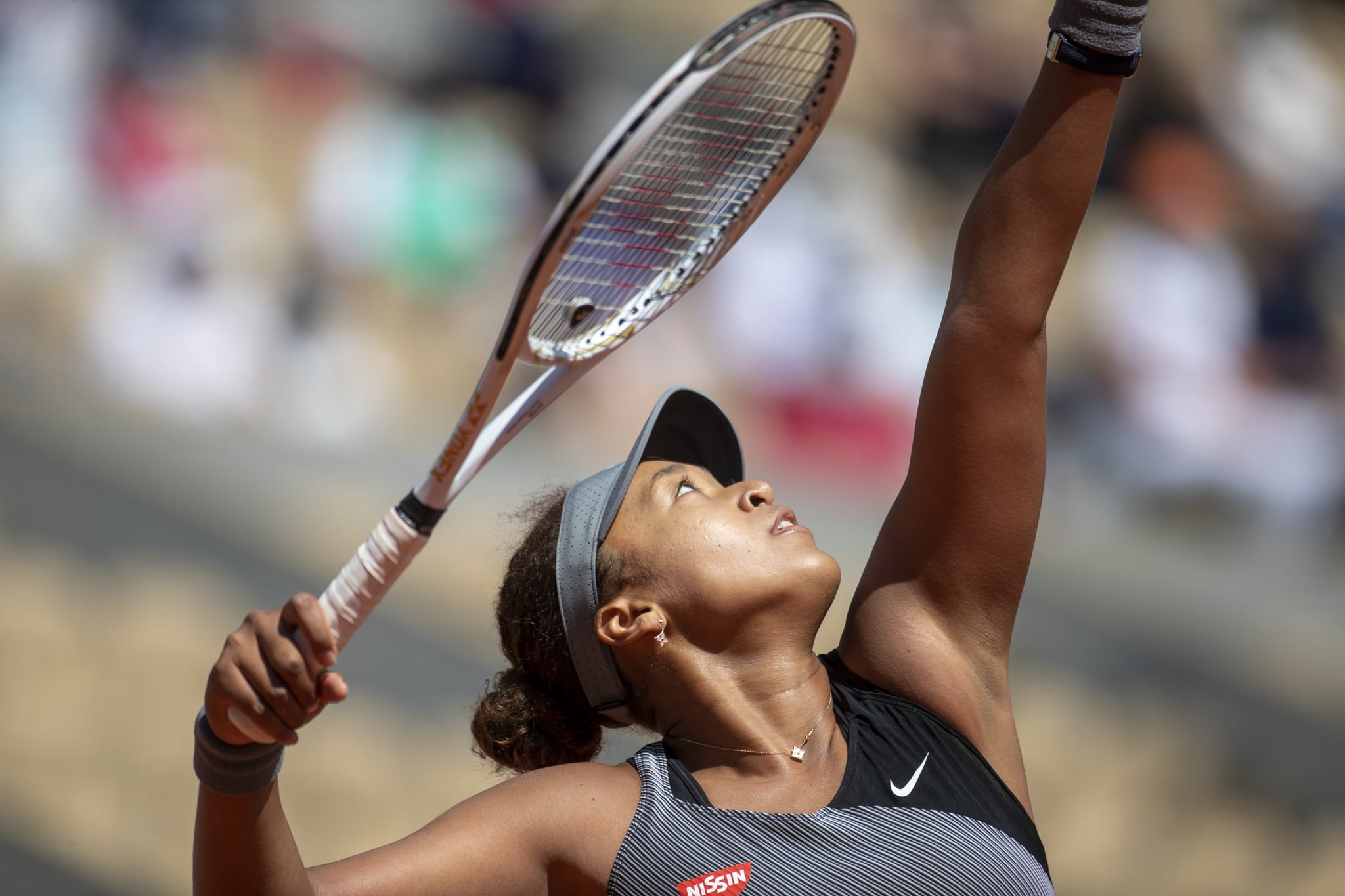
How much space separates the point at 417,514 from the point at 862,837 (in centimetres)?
81

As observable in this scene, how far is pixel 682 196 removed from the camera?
2.36 meters

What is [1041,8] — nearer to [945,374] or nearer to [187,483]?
[187,483]

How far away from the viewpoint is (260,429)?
19.7 feet

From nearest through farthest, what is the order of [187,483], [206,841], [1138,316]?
[206,841] < [187,483] < [1138,316]

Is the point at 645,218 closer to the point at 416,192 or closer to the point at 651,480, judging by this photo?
the point at 651,480

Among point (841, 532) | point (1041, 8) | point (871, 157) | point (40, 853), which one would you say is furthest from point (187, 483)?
point (1041, 8)

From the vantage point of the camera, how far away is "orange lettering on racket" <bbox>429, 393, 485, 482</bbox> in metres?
2.01

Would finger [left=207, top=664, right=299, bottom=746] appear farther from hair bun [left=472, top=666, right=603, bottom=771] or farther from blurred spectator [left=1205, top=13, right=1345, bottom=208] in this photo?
blurred spectator [left=1205, top=13, right=1345, bottom=208]

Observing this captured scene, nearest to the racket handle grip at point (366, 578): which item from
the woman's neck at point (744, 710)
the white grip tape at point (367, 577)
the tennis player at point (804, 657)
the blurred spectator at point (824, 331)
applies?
the white grip tape at point (367, 577)

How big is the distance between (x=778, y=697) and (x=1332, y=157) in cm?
734

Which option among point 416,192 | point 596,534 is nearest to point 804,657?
point 596,534

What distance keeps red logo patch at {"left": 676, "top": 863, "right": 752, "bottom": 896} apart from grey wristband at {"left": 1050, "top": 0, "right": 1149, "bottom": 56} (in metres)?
1.38

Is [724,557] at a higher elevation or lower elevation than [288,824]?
higher

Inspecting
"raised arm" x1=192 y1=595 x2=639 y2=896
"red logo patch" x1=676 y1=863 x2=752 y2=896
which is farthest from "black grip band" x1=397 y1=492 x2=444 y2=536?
"red logo patch" x1=676 y1=863 x2=752 y2=896
